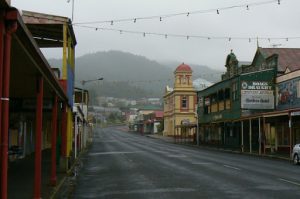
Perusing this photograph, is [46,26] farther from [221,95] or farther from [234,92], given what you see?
[221,95]

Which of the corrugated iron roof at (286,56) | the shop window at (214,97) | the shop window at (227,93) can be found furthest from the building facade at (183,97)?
the corrugated iron roof at (286,56)

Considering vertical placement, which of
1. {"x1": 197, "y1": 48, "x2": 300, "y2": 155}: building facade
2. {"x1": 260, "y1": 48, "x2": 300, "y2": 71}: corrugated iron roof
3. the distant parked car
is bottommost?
the distant parked car

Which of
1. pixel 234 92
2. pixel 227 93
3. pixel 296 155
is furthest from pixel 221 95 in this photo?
pixel 296 155

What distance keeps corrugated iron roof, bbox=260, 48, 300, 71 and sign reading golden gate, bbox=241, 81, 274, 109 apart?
272 cm

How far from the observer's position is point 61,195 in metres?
14.0

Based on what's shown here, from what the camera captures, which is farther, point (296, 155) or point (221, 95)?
point (221, 95)

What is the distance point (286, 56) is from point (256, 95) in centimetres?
610

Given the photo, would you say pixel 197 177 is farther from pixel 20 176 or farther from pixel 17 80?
pixel 17 80

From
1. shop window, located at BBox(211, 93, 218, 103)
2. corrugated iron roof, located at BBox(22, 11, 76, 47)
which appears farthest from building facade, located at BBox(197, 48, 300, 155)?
corrugated iron roof, located at BBox(22, 11, 76, 47)

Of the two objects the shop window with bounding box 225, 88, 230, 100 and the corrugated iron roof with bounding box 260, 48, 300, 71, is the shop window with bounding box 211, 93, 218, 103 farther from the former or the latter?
the corrugated iron roof with bounding box 260, 48, 300, 71

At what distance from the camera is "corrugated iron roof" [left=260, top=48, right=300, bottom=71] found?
46.7 meters

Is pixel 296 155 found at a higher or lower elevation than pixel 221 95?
lower

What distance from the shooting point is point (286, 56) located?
160ft

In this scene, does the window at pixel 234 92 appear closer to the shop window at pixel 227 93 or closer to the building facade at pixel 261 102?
the building facade at pixel 261 102
